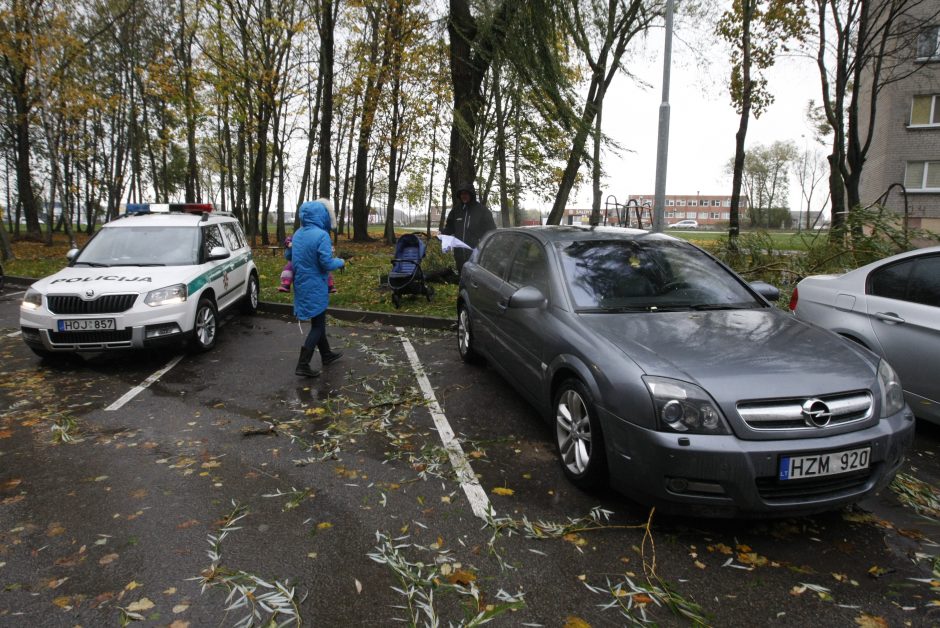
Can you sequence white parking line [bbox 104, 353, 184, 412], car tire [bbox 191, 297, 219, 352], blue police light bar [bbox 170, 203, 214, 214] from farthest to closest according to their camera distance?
blue police light bar [bbox 170, 203, 214, 214], car tire [bbox 191, 297, 219, 352], white parking line [bbox 104, 353, 184, 412]

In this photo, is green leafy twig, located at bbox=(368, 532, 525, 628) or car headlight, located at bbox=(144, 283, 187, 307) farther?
A: car headlight, located at bbox=(144, 283, 187, 307)

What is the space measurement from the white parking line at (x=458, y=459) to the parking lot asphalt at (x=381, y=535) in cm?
2

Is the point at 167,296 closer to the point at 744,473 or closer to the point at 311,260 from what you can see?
the point at 311,260

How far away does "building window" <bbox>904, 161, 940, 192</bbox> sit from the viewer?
2536 cm

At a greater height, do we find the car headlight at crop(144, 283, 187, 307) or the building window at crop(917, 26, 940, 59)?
the building window at crop(917, 26, 940, 59)

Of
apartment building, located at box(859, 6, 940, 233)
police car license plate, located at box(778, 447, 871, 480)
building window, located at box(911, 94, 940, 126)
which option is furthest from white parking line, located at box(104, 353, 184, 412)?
building window, located at box(911, 94, 940, 126)

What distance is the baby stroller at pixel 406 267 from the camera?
32.3 ft

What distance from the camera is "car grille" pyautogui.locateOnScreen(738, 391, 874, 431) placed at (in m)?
2.88

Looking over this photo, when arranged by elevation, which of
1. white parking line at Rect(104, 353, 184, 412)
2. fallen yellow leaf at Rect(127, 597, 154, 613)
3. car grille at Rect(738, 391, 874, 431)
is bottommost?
fallen yellow leaf at Rect(127, 597, 154, 613)

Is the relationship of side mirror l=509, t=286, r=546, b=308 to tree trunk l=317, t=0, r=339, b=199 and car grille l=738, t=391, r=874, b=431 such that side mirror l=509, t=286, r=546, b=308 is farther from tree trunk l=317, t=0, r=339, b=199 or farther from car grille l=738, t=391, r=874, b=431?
tree trunk l=317, t=0, r=339, b=199

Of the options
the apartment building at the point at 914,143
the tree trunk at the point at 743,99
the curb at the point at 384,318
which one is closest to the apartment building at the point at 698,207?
the apartment building at the point at 914,143

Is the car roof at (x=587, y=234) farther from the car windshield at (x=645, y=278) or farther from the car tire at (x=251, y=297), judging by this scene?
the car tire at (x=251, y=297)

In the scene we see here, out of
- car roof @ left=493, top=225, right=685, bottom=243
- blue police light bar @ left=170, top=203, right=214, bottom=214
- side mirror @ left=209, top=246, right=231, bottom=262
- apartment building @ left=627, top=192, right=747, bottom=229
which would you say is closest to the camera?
car roof @ left=493, top=225, right=685, bottom=243

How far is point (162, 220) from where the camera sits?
8.03 metres
